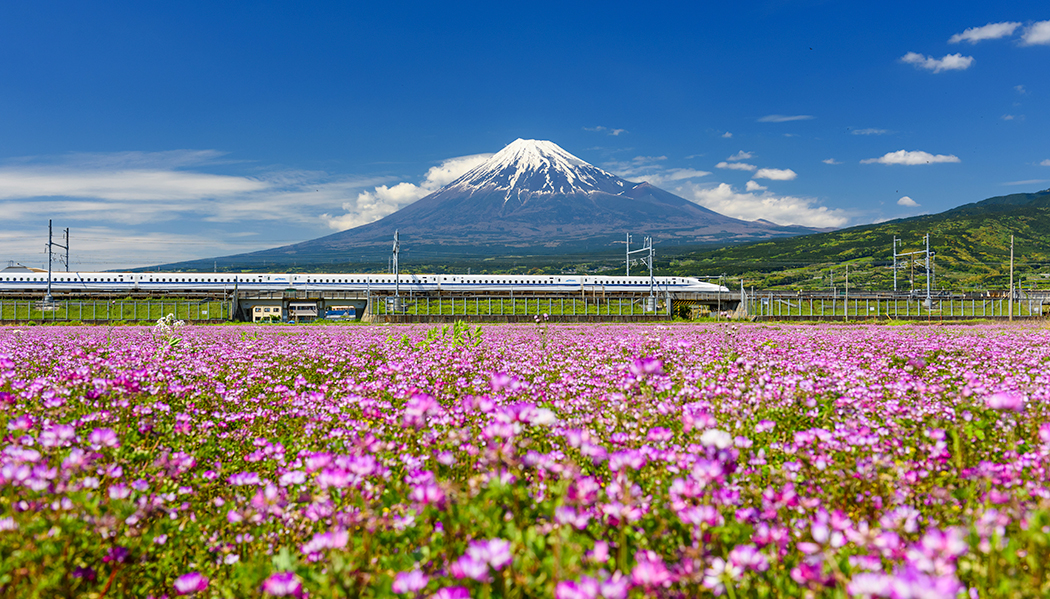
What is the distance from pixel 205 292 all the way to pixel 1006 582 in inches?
2776

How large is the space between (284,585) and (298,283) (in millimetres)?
72238

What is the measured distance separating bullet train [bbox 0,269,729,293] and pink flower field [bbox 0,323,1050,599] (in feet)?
198

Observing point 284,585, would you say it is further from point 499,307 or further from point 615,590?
point 499,307

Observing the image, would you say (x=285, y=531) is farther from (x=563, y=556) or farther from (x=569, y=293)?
(x=569, y=293)

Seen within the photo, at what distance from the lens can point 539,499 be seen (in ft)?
7.89

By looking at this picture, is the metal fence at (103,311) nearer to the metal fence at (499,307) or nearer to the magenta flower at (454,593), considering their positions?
the metal fence at (499,307)

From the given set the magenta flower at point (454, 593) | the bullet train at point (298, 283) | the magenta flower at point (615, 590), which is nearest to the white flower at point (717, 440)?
the magenta flower at point (615, 590)

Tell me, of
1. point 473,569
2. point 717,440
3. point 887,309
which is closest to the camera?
point 473,569

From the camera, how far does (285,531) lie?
260 cm

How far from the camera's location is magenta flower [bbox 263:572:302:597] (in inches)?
60.4

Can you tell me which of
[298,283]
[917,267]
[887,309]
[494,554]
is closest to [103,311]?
Result: [298,283]

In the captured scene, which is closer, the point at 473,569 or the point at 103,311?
the point at 473,569

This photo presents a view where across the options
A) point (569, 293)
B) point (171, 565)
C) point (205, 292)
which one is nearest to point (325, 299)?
point (205, 292)

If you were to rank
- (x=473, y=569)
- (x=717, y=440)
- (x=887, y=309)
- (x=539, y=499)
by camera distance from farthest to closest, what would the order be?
(x=887, y=309), (x=539, y=499), (x=717, y=440), (x=473, y=569)
